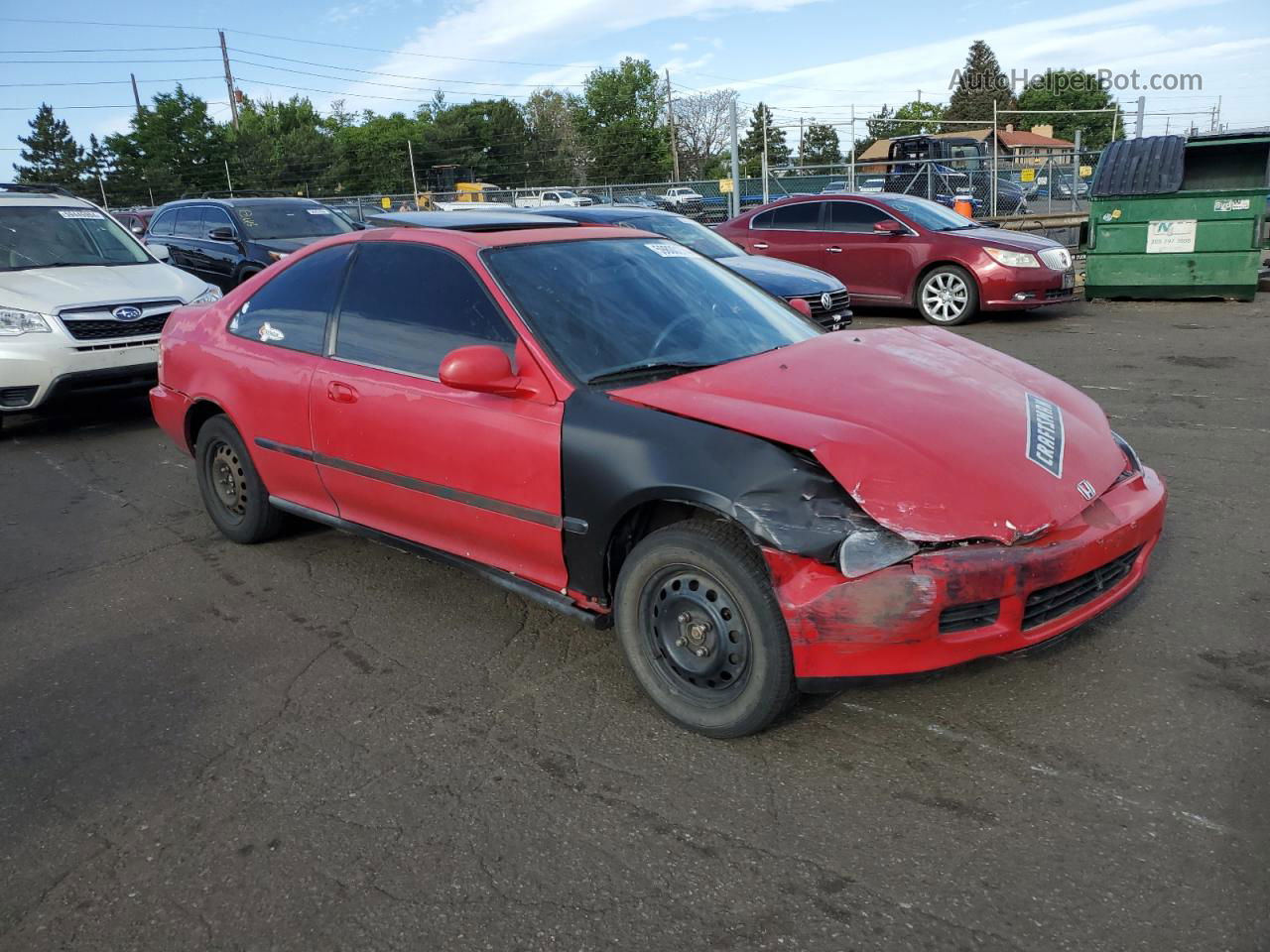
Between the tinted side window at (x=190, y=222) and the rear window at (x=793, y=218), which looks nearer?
the rear window at (x=793, y=218)

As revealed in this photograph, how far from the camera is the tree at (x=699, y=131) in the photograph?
278 ft

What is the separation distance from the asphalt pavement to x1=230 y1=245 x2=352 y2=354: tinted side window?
1.11 metres

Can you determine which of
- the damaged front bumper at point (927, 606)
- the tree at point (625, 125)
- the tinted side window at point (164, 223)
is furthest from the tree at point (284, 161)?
the damaged front bumper at point (927, 606)

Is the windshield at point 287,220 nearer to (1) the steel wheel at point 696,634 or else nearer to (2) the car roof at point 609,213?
(2) the car roof at point 609,213

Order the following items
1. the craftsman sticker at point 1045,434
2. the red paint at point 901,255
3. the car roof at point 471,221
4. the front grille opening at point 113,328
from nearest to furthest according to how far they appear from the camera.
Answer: the craftsman sticker at point 1045,434 → the car roof at point 471,221 → the front grille opening at point 113,328 → the red paint at point 901,255

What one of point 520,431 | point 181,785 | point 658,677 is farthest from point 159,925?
point 520,431

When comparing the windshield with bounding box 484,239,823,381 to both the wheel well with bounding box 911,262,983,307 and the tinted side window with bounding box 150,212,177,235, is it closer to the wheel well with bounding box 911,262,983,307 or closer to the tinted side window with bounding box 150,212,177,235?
the wheel well with bounding box 911,262,983,307

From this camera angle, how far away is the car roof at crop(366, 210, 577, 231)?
413 centimetres

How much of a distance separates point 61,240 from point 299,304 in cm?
528

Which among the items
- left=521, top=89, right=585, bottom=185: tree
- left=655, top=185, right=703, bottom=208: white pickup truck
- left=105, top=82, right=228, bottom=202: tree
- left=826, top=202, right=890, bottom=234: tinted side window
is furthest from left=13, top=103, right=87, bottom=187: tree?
left=826, top=202, right=890, bottom=234: tinted side window

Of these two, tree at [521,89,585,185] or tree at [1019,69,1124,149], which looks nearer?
tree at [1019,69,1124,149]

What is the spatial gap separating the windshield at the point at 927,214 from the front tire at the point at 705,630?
384 inches

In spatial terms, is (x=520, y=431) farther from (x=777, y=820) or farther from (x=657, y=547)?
(x=777, y=820)

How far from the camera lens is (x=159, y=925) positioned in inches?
92.4
